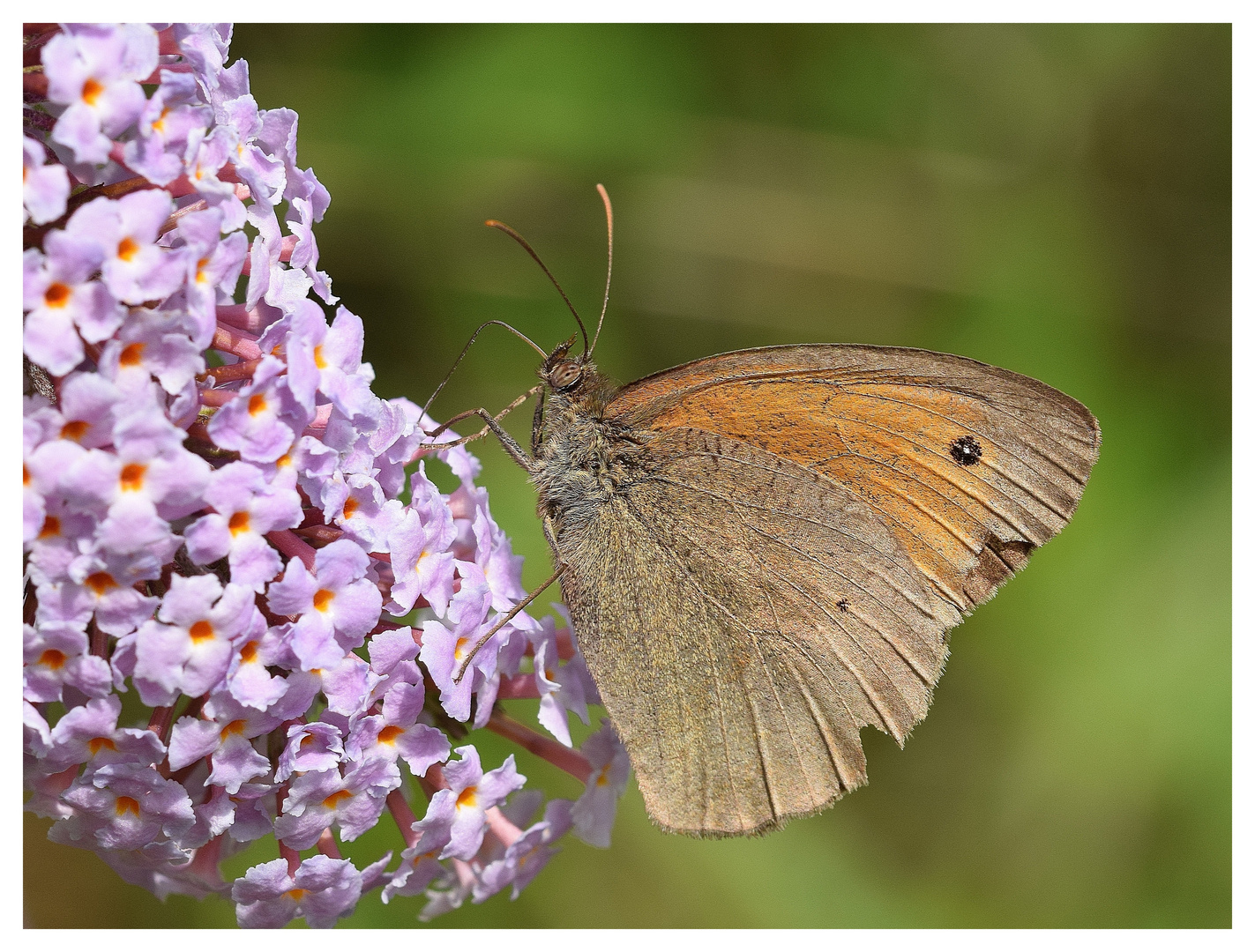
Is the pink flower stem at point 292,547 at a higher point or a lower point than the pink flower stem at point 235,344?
lower

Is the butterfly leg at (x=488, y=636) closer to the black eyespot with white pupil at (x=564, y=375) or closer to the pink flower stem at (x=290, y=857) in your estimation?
the pink flower stem at (x=290, y=857)

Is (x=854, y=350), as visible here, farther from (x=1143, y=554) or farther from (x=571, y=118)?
(x=1143, y=554)

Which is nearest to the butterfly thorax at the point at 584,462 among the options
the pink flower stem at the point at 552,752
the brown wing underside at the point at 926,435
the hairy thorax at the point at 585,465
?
the hairy thorax at the point at 585,465

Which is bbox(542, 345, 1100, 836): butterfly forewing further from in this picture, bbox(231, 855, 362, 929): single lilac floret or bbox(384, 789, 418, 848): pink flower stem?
bbox(231, 855, 362, 929): single lilac floret

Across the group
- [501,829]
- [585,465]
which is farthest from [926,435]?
[501,829]

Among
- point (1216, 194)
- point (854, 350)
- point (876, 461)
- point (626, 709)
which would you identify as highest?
point (1216, 194)
